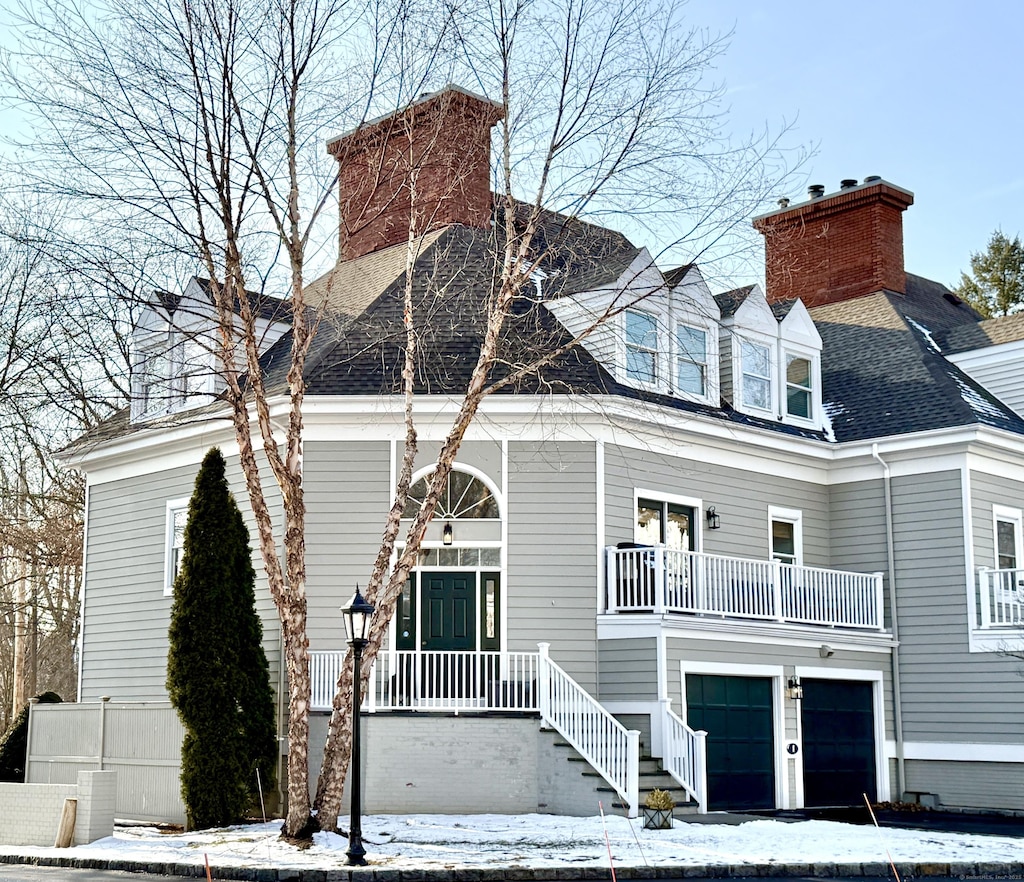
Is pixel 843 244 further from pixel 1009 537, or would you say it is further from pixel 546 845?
pixel 546 845

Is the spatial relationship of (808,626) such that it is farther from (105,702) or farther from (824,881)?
(105,702)

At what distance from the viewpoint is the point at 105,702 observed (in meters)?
18.2

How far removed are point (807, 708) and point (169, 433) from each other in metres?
10.8

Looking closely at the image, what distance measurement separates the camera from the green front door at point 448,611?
58.6 ft

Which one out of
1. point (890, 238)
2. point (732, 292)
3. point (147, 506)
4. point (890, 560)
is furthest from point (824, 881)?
point (890, 238)

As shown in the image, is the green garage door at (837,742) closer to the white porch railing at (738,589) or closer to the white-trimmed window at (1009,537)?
the white porch railing at (738,589)

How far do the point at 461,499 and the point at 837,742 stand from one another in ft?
23.6

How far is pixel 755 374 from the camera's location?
69.9 ft

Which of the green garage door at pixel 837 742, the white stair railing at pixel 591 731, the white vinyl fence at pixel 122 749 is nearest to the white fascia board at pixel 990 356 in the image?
the green garage door at pixel 837 742

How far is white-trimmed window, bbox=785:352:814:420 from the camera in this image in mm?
22062

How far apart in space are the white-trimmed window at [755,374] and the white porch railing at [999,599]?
442 cm

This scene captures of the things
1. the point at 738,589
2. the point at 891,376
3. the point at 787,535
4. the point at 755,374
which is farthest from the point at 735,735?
the point at 891,376

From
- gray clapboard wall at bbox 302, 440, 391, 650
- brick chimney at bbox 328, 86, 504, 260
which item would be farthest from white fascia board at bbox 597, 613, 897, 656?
brick chimney at bbox 328, 86, 504, 260

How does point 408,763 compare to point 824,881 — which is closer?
point 824,881
